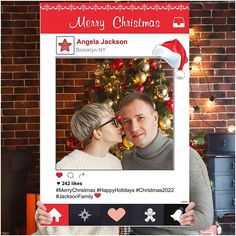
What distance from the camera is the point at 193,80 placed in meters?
5.36

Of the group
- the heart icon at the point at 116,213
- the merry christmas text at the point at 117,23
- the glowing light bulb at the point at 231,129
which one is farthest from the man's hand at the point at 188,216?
the glowing light bulb at the point at 231,129

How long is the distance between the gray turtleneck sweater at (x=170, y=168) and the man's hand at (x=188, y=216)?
25 mm

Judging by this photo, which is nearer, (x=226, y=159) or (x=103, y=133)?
(x=103, y=133)

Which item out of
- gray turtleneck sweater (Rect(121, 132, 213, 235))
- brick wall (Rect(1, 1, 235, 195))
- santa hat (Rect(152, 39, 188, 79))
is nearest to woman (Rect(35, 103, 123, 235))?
gray turtleneck sweater (Rect(121, 132, 213, 235))

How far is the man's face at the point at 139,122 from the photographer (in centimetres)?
293

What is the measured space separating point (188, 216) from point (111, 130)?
60 cm

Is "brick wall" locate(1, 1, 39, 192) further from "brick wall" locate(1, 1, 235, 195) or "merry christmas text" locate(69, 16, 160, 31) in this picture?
"merry christmas text" locate(69, 16, 160, 31)

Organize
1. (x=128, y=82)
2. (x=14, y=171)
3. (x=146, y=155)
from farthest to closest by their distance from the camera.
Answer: (x=14, y=171) → (x=128, y=82) → (x=146, y=155)

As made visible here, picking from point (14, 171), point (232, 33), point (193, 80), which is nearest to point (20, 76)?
point (14, 171)

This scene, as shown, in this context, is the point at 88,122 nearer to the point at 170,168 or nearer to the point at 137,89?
the point at 137,89

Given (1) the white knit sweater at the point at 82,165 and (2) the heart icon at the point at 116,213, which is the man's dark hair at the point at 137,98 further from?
(2) the heart icon at the point at 116,213

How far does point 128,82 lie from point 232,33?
231 cm

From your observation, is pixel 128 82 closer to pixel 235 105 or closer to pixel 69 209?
pixel 69 209

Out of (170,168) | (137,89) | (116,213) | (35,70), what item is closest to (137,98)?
(137,89)
